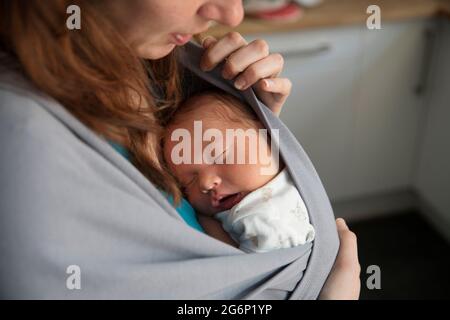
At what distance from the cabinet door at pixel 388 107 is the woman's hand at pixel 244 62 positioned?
3.66ft

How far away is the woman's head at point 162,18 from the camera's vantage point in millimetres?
642

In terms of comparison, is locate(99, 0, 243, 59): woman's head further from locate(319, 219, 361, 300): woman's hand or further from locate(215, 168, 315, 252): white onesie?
locate(319, 219, 361, 300): woman's hand

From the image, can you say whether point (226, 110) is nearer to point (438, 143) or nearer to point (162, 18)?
point (162, 18)

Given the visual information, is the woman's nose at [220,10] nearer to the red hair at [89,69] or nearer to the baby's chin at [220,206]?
the red hair at [89,69]

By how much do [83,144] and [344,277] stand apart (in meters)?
0.40

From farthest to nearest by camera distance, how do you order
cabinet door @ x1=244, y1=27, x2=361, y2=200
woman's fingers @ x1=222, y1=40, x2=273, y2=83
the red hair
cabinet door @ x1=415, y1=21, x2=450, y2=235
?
cabinet door @ x1=415, y1=21, x2=450, y2=235
cabinet door @ x1=244, y1=27, x2=361, y2=200
woman's fingers @ x1=222, y1=40, x2=273, y2=83
the red hair

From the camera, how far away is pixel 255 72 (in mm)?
808

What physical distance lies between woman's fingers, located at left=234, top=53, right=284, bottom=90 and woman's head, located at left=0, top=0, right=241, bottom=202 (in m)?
0.13

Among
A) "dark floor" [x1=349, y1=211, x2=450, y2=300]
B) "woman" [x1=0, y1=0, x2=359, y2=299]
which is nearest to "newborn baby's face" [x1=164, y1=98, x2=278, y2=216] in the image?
"woman" [x1=0, y1=0, x2=359, y2=299]

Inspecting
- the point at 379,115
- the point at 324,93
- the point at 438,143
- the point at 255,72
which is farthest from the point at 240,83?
the point at 438,143

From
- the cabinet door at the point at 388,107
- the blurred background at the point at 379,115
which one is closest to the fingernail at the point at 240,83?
the blurred background at the point at 379,115

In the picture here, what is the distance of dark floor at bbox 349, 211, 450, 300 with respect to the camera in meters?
1.90
